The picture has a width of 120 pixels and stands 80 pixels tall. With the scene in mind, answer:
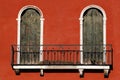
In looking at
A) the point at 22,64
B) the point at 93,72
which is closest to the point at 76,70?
the point at 93,72

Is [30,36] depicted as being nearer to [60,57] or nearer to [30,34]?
[30,34]

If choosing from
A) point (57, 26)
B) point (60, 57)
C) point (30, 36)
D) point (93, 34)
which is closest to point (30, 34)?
point (30, 36)

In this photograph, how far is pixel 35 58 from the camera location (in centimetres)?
2586

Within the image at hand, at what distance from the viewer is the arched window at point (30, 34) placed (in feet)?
84.8

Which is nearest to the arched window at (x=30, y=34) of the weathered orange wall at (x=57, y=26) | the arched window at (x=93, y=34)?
the weathered orange wall at (x=57, y=26)

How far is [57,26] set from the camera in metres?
25.9

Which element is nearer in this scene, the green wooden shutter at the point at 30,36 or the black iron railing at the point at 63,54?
the black iron railing at the point at 63,54

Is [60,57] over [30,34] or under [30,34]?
under

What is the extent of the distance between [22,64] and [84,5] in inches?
149

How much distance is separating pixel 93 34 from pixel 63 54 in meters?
1.63

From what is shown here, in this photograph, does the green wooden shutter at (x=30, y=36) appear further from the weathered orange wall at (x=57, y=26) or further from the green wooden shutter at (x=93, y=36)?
the green wooden shutter at (x=93, y=36)

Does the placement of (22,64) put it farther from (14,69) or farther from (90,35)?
(90,35)

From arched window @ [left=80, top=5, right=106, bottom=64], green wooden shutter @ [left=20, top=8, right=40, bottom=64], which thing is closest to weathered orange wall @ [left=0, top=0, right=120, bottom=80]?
arched window @ [left=80, top=5, right=106, bottom=64]

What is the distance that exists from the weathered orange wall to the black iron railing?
0.26 meters
